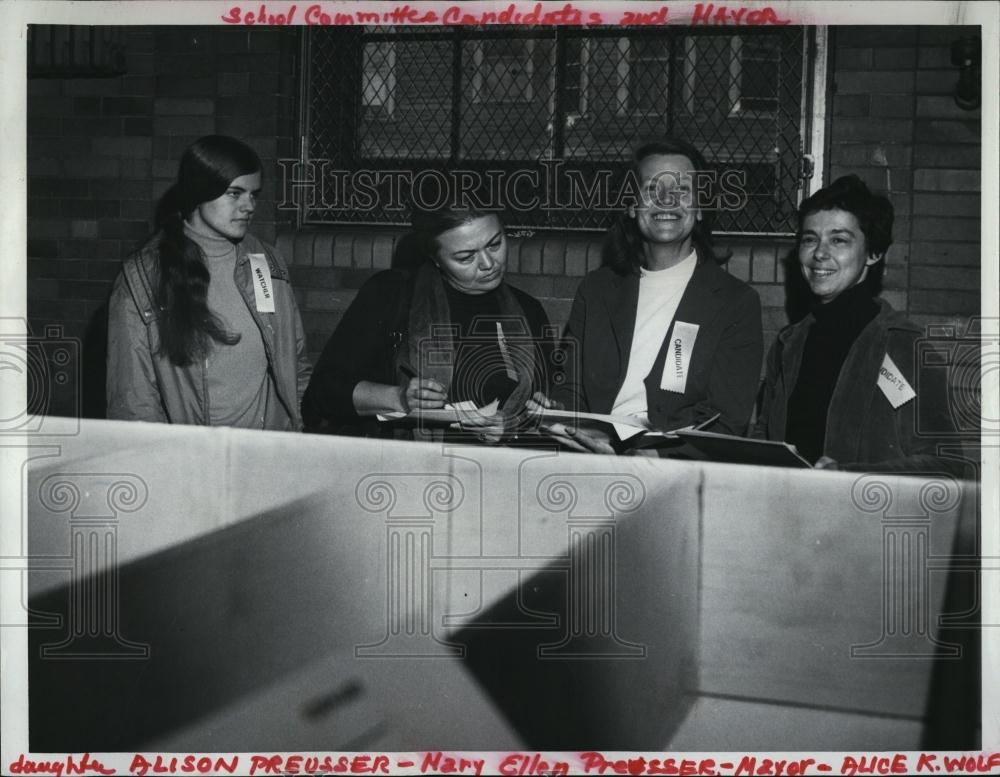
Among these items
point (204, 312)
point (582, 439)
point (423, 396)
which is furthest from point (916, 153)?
point (204, 312)

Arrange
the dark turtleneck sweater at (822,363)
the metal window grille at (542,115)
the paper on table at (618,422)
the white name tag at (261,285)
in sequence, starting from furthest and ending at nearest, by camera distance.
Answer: the metal window grille at (542,115)
the white name tag at (261,285)
the dark turtleneck sweater at (822,363)
the paper on table at (618,422)

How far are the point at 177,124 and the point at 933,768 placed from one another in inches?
124

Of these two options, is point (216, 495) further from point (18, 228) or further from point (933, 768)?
point (933, 768)

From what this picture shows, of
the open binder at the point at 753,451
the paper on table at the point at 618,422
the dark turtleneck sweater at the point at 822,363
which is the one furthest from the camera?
the dark turtleneck sweater at the point at 822,363

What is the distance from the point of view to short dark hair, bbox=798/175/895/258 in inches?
131

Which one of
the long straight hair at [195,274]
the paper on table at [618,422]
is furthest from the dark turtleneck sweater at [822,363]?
the long straight hair at [195,274]

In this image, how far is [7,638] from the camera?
320 centimetres

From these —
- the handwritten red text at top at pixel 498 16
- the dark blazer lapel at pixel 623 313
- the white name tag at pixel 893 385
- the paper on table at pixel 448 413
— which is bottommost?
the paper on table at pixel 448 413

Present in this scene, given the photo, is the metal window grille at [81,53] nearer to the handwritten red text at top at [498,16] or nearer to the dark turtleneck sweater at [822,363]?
the handwritten red text at top at [498,16]

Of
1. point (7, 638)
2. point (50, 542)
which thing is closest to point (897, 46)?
point (50, 542)

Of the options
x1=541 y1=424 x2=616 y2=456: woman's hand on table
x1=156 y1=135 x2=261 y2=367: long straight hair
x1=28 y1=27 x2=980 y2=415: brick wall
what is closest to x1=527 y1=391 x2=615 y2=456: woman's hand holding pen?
x1=541 y1=424 x2=616 y2=456: woman's hand on table

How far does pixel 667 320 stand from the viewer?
11.3 ft

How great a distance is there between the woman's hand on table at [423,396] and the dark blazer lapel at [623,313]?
0.55 m

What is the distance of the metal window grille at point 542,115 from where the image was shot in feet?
12.5
